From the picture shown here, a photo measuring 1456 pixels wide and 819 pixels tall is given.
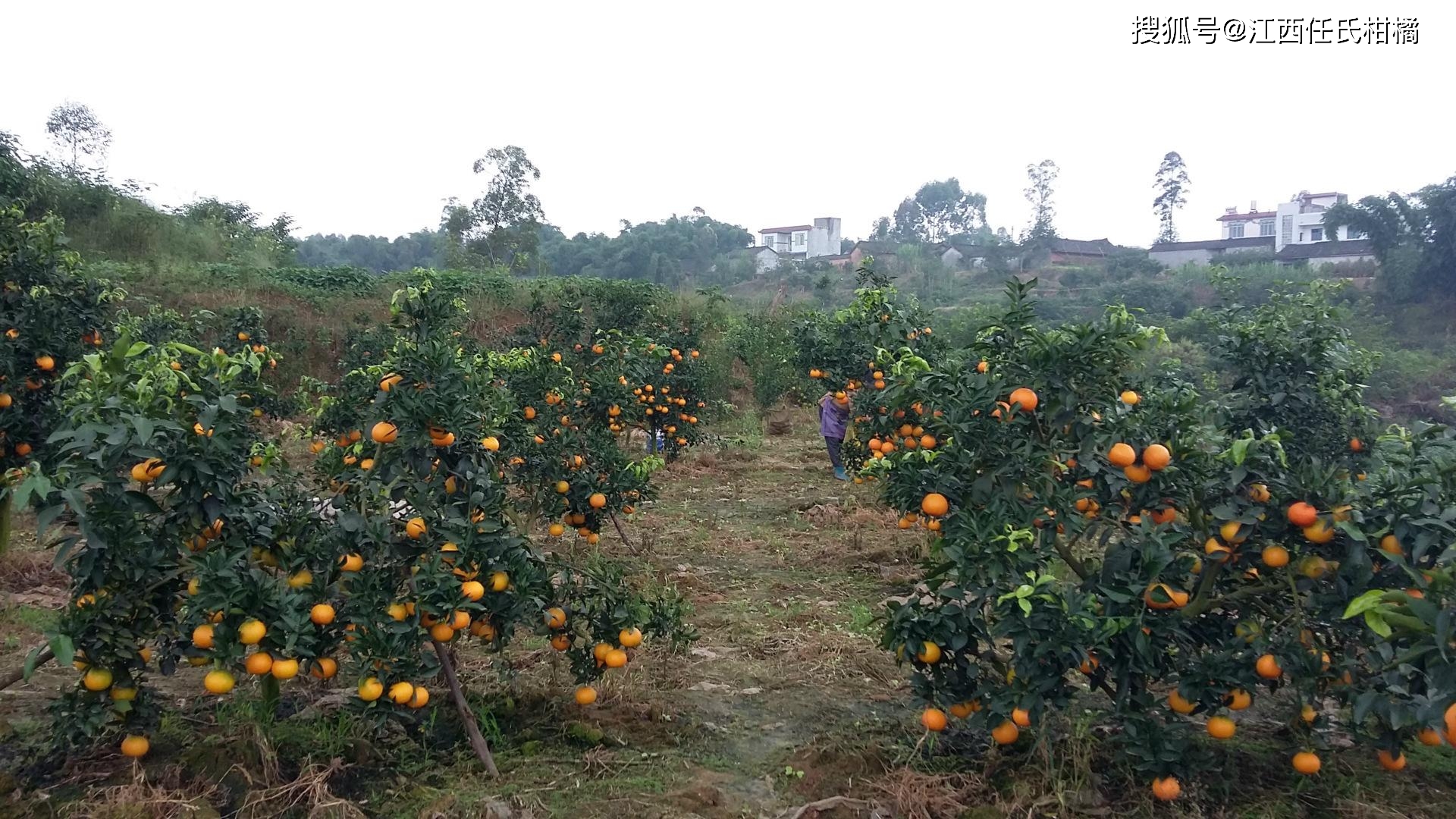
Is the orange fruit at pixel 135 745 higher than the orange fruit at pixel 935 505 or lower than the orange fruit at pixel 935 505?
lower

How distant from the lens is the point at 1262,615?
8.91 feet

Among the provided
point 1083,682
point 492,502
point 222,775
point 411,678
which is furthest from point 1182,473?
point 222,775

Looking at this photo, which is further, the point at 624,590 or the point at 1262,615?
the point at 624,590

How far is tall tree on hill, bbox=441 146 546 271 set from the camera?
2372 cm

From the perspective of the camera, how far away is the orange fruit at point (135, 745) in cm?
259

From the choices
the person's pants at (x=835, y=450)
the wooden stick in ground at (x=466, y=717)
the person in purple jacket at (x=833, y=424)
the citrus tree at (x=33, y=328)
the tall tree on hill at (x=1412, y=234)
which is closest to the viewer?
the wooden stick in ground at (x=466, y=717)

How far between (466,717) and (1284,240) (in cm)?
4114

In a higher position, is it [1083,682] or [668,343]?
[668,343]

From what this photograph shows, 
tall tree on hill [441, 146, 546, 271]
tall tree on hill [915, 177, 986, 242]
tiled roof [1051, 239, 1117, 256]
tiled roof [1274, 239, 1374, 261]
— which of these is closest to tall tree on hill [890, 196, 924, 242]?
tall tree on hill [915, 177, 986, 242]

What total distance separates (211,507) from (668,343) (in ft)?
22.2

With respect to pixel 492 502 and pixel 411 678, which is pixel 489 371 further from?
pixel 411 678

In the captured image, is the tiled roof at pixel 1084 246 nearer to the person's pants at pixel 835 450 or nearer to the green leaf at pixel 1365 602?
the person's pants at pixel 835 450

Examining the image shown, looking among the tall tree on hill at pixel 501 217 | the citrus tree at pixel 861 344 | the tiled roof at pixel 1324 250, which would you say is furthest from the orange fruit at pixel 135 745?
the tiled roof at pixel 1324 250

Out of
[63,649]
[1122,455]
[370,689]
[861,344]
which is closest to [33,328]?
[63,649]
